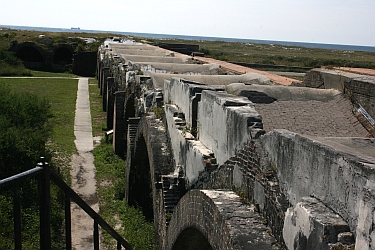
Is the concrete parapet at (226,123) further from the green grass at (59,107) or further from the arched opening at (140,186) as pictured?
the green grass at (59,107)

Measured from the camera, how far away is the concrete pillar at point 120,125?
46.3 feet

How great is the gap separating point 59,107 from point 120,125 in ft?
26.5

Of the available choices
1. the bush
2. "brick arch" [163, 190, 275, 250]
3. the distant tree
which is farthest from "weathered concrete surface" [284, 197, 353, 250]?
the distant tree

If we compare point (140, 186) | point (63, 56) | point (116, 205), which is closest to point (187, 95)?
point (140, 186)

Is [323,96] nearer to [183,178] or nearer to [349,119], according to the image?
[349,119]

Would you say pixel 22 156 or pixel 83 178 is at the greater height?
pixel 22 156

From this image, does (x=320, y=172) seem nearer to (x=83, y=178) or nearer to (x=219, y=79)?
(x=219, y=79)

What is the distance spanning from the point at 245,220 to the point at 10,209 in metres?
5.81

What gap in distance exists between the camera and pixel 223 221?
358 cm

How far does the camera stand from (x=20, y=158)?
994cm

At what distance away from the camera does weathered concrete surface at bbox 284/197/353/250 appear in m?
2.53

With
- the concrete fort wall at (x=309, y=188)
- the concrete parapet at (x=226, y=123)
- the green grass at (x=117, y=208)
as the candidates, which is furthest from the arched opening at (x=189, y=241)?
the green grass at (x=117, y=208)

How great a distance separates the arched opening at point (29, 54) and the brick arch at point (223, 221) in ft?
121

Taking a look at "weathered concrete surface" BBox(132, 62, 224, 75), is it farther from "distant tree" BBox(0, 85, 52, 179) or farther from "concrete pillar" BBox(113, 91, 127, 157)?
"distant tree" BBox(0, 85, 52, 179)
